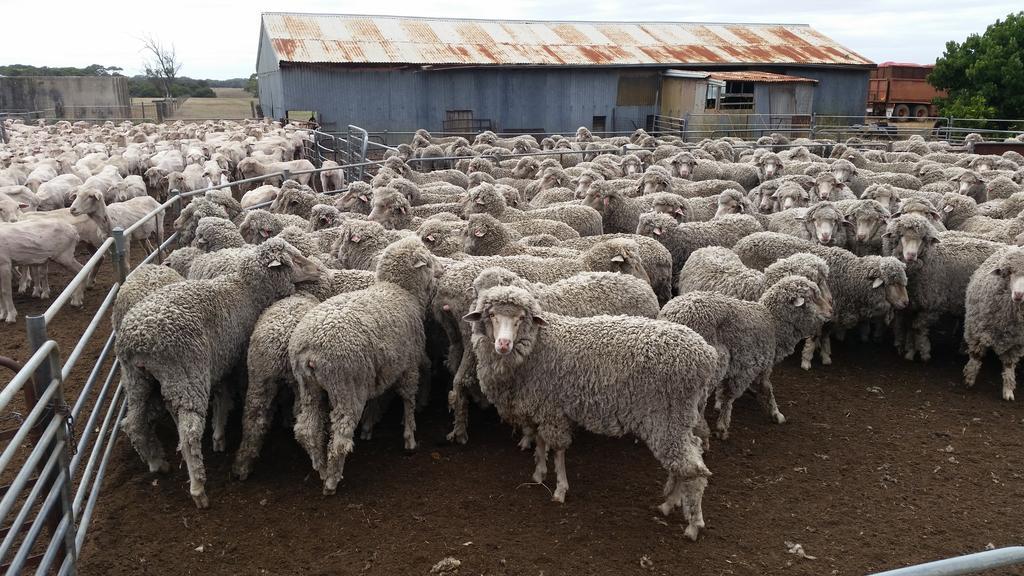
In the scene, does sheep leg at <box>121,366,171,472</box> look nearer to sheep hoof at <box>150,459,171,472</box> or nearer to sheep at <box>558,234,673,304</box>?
sheep hoof at <box>150,459,171,472</box>

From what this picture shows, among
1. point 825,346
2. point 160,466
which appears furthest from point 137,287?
point 825,346

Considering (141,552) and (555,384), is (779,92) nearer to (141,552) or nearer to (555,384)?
(555,384)

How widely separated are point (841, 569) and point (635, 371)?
1755 mm

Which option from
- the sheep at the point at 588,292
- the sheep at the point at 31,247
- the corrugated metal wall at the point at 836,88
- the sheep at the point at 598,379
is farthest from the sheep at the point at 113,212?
the corrugated metal wall at the point at 836,88

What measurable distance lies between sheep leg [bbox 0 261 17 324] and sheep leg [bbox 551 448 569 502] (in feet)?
25.9

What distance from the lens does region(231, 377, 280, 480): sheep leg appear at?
5.45 meters

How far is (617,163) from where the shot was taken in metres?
14.8

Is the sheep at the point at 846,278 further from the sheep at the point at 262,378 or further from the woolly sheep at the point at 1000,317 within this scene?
the sheep at the point at 262,378

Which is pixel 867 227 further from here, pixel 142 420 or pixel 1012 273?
pixel 142 420

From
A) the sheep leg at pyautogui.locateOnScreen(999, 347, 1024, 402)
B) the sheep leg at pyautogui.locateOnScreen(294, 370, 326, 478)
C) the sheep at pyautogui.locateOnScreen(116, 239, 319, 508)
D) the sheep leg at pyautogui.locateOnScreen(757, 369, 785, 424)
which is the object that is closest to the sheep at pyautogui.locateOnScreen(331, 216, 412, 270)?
the sheep at pyautogui.locateOnScreen(116, 239, 319, 508)

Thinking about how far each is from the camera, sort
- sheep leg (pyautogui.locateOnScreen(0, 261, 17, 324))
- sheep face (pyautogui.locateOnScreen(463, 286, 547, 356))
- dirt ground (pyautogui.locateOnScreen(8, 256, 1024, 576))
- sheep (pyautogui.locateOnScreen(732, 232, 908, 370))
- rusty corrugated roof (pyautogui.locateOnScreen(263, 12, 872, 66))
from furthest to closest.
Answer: rusty corrugated roof (pyautogui.locateOnScreen(263, 12, 872, 66))
sheep leg (pyautogui.locateOnScreen(0, 261, 17, 324))
sheep (pyautogui.locateOnScreen(732, 232, 908, 370))
sheep face (pyautogui.locateOnScreen(463, 286, 547, 356))
dirt ground (pyautogui.locateOnScreen(8, 256, 1024, 576))

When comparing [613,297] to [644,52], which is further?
[644,52]

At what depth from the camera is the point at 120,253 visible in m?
6.41

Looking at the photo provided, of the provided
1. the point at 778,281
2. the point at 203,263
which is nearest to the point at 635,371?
the point at 778,281
